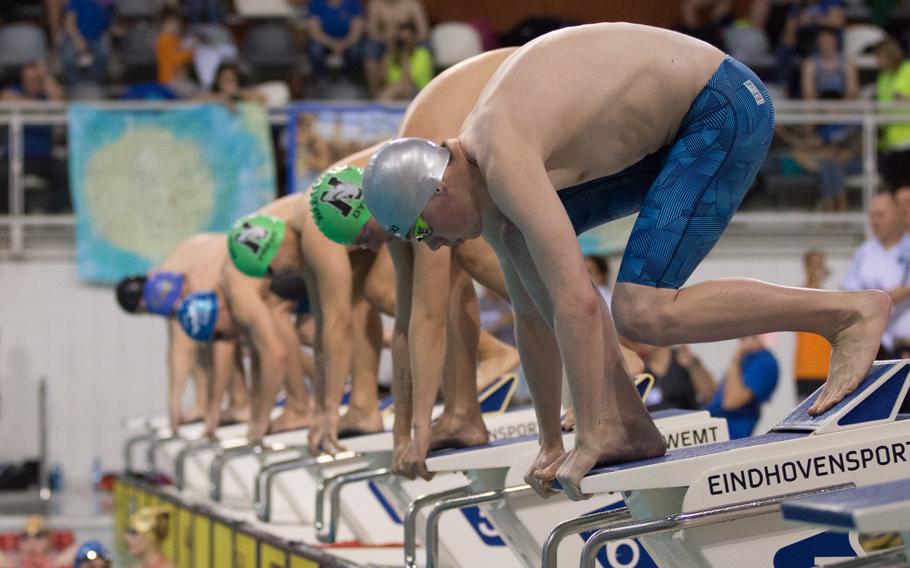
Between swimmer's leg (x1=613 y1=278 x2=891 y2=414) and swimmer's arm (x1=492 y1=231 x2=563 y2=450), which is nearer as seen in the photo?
swimmer's leg (x1=613 y1=278 x2=891 y2=414)

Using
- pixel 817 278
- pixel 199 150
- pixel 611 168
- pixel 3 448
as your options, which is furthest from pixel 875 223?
pixel 3 448

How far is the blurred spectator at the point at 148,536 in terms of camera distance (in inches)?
252

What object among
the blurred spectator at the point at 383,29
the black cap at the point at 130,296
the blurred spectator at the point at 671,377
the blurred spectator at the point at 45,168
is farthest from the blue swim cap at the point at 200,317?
the blurred spectator at the point at 383,29

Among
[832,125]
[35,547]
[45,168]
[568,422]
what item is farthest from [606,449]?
[45,168]

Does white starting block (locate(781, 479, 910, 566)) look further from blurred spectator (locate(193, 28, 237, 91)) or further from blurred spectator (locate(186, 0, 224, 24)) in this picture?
blurred spectator (locate(186, 0, 224, 24))

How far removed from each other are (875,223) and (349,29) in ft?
21.5

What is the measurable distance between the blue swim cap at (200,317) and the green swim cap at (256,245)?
1467 mm

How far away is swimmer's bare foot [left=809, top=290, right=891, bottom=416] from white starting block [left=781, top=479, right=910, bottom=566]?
45.3 inches

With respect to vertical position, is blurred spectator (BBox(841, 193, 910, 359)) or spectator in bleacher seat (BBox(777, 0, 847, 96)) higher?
spectator in bleacher seat (BBox(777, 0, 847, 96))

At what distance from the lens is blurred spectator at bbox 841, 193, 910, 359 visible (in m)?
7.14

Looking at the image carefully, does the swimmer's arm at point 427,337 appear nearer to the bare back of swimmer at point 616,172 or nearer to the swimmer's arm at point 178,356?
the bare back of swimmer at point 616,172

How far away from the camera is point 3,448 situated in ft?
37.9

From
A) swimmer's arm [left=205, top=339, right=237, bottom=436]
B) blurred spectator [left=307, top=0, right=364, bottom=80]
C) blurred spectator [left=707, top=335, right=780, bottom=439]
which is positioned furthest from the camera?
blurred spectator [left=307, top=0, right=364, bottom=80]

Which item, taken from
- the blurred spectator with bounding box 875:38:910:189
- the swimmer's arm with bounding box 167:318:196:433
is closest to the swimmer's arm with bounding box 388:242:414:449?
the swimmer's arm with bounding box 167:318:196:433
